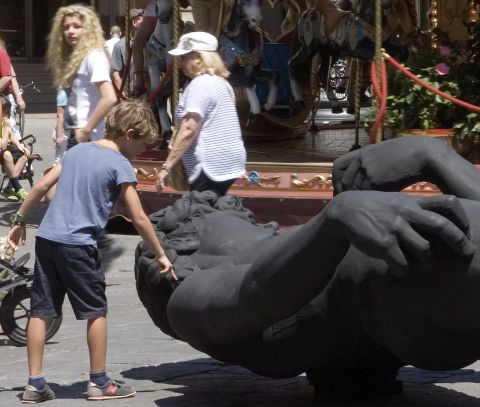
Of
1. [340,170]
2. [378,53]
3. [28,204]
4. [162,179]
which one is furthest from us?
[378,53]

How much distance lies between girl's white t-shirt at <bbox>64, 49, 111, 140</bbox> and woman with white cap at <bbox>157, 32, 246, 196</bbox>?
1.57 ft

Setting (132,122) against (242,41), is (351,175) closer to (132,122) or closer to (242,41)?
(132,122)

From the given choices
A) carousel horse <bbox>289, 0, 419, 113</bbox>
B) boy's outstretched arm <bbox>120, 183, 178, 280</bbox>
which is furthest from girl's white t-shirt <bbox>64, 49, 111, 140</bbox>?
carousel horse <bbox>289, 0, 419, 113</bbox>

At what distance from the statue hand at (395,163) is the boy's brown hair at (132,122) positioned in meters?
1.32

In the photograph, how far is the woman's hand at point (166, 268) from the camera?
18.7 ft

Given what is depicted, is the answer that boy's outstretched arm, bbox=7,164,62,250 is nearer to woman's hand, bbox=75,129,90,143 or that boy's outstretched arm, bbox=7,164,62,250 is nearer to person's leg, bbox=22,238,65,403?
woman's hand, bbox=75,129,90,143

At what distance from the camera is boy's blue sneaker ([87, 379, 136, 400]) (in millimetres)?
6164

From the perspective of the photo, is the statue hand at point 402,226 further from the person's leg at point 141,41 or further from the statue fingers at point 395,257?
the person's leg at point 141,41

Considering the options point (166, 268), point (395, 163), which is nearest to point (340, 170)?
point (395, 163)

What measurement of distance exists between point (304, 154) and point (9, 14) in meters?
22.8

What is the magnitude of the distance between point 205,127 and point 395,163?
3.28m

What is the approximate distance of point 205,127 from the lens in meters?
8.38

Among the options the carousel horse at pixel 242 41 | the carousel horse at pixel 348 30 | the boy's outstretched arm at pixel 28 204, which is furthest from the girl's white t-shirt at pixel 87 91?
the carousel horse at pixel 348 30

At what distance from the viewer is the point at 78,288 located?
20.2 ft
